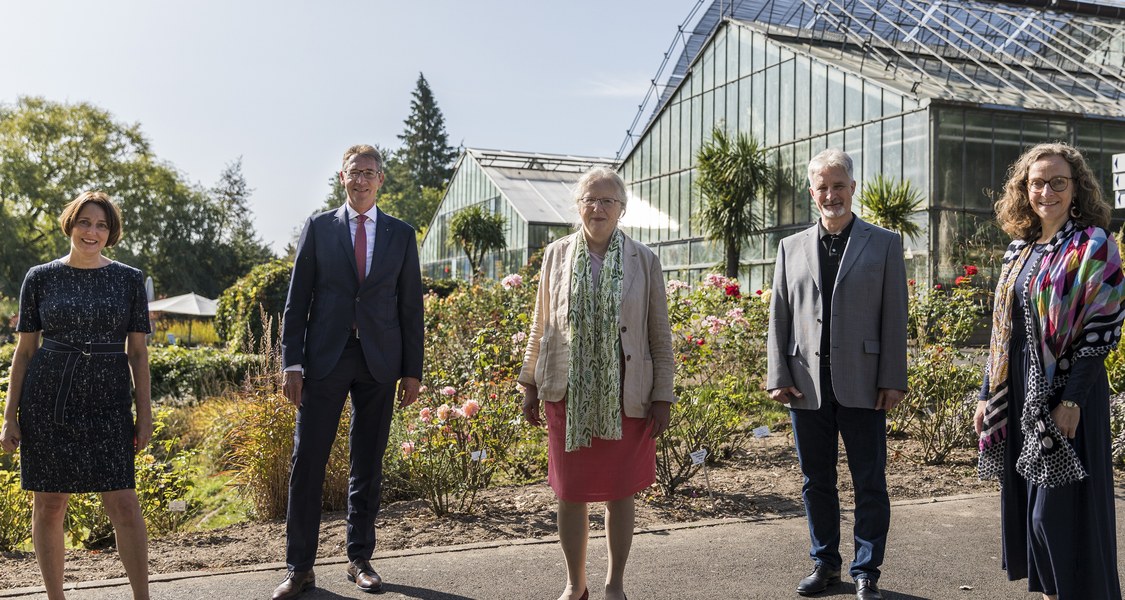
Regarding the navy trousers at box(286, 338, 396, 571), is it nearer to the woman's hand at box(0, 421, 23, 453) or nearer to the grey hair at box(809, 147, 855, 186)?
the woman's hand at box(0, 421, 23, 453)

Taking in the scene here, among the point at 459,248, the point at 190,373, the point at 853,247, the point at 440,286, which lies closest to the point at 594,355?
the point at 853,247

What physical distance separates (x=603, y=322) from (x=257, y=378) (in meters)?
2.89

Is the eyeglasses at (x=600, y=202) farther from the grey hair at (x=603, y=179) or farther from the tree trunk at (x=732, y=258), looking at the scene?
the tree trunk at (x=732, y=258)

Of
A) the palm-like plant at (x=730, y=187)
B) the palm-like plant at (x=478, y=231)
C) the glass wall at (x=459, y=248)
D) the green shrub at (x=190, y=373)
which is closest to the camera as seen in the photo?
the green shrub at (x=190, y=373)

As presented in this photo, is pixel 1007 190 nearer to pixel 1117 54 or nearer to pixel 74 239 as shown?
pixel 74 239

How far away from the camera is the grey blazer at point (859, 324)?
11.5ft

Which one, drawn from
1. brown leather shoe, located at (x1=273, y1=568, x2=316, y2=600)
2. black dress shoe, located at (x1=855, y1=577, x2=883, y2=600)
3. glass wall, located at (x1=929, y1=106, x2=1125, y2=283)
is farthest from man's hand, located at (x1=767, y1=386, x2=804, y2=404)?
glass wall, located at (x1=929, y1=106, x2=1125, y2=283)

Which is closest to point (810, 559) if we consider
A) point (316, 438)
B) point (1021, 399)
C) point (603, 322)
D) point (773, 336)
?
point (773, 336)

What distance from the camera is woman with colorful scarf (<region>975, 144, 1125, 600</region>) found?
9.18 ft

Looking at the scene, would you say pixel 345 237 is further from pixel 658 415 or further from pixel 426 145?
pixel 426 145

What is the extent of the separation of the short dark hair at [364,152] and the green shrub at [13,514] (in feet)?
7.99

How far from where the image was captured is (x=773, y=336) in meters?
3.77

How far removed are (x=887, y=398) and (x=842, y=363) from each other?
0.68ft

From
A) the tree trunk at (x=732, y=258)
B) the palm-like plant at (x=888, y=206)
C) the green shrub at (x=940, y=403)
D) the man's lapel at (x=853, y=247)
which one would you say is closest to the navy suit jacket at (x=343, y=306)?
Result: the man's lapel at (x=853, y=247)
